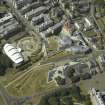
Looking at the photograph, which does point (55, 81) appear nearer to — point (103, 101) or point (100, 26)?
point (103, 101)

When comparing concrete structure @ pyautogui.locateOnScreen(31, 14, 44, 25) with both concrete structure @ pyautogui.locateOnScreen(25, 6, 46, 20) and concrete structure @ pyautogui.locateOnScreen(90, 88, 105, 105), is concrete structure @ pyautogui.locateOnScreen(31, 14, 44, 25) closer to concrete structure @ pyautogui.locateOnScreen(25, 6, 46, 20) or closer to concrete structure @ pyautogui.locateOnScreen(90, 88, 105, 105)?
concrete structure @ pyautogui.locateOnScreen(25, 6, 46, 20)

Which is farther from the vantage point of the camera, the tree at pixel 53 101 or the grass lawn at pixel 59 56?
the grass lawn at pixel 59 56

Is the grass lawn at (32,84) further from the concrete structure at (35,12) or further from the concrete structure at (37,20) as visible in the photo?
the concrete structure at (35,12)

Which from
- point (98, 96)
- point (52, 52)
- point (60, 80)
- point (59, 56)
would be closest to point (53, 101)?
point (60, 80)

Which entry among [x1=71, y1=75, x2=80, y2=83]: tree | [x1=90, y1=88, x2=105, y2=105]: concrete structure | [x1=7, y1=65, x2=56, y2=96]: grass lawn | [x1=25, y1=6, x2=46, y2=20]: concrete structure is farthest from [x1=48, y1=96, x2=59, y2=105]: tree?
[x1=25, y1=6, x2=46, y2=20]: concrete structure

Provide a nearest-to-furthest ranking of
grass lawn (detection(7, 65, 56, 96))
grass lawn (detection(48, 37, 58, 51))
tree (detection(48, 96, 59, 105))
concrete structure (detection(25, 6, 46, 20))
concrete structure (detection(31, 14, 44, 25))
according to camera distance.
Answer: tree (detection(48, 96, 59, 105)) < grass lawn (detection(7, 65, 56, 96)) < grass lawn (detection(48, 37, 58, 51)) < concrete structure (detection(31, 14, 44, 25)) < concrete structure (detection(25, 6, 46, 20))

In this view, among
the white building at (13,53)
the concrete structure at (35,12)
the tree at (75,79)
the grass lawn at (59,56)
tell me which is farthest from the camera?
the concrete structure at (35,12)

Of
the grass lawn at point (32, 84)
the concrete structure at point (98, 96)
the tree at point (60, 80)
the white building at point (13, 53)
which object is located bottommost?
the concrete structure at point (98, 96)

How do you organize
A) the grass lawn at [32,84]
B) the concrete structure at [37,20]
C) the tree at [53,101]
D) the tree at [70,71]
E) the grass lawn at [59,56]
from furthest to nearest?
the concrete structure at [37,20], the grass lawn at [59,56], the tree at [70,71], the grass lawn at [32,84], the tree at [53,101]

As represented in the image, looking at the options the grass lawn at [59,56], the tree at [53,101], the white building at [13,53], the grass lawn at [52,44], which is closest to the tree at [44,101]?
the tree at [53,101]
